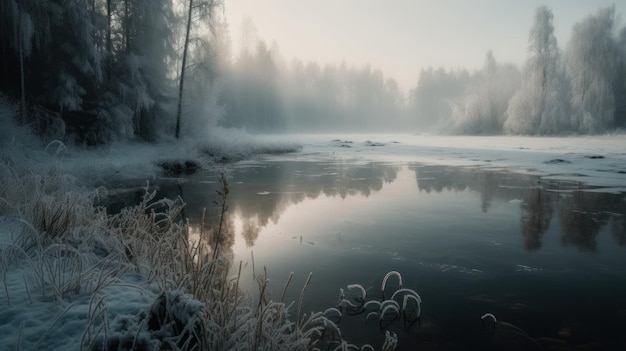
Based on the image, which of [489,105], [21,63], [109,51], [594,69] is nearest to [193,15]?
[109,51]

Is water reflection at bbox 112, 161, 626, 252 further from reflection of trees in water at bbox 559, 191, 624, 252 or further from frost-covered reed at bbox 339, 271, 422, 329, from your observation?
frost-covered reed at bbox 339, 271, 422, 329

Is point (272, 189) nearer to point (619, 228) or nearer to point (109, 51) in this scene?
point (619, 228)

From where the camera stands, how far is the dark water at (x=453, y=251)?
11.6 feet

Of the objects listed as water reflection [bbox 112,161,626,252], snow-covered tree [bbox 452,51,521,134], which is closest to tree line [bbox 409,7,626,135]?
snow-covered tree [bbox 452,51,521,134]

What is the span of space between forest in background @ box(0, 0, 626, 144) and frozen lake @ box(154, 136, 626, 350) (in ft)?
23.2

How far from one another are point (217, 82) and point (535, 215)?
869 inches

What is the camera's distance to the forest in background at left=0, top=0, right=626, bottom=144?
47.2 ft

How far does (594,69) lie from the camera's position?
3838 cm

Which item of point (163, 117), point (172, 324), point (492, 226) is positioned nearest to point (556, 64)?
point (163, 117)

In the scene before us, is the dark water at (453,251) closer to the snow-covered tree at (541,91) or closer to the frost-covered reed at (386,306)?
the frost-covered reed at (386,306)

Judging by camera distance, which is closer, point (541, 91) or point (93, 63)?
point (93, 63)

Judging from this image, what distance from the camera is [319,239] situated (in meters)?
6.30

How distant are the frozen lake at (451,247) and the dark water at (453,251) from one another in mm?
17

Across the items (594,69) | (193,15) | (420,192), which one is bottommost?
(420,192)
